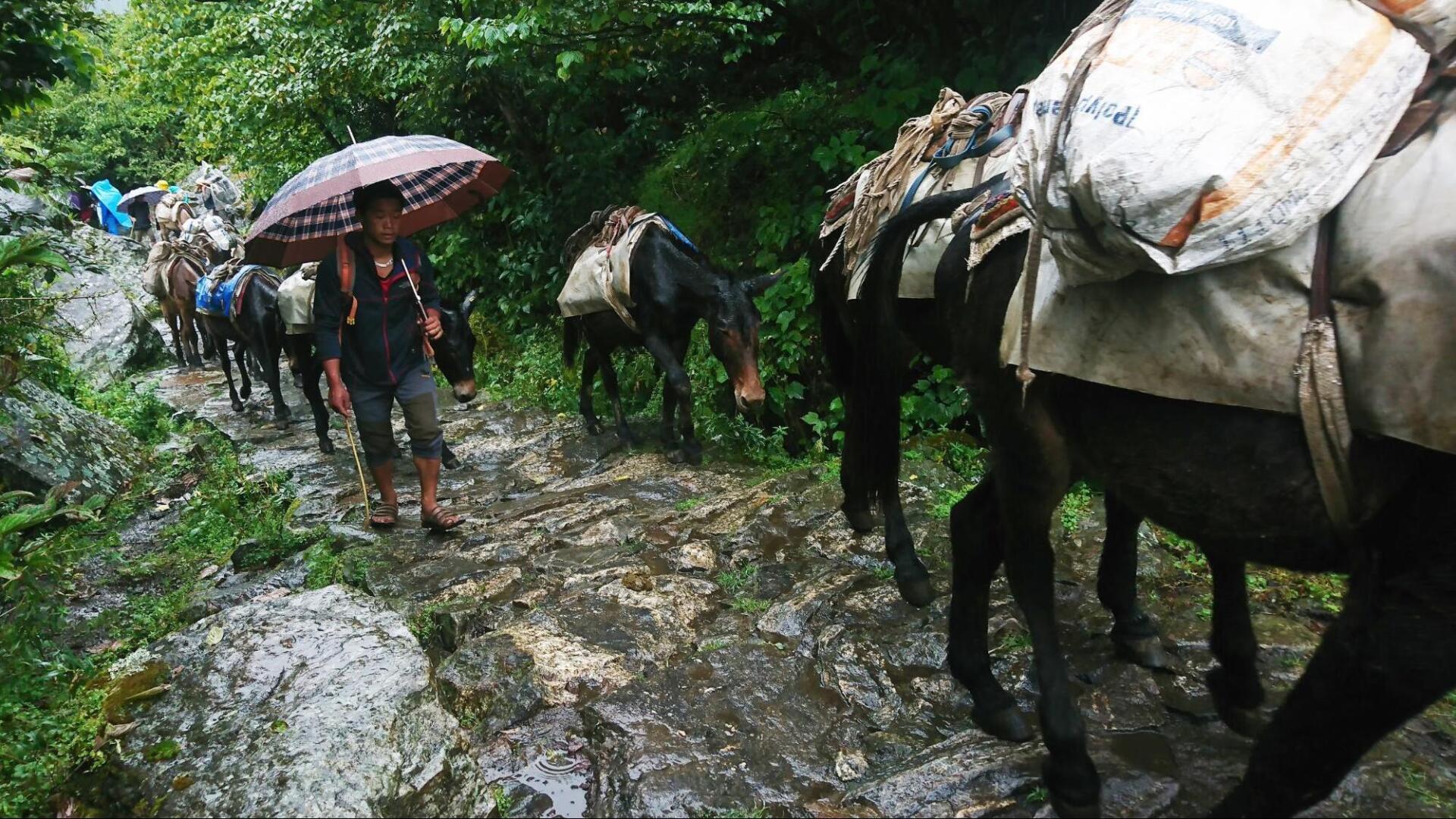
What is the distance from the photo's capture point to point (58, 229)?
6.72 m

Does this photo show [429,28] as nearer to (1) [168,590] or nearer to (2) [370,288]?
(2) [370,288]

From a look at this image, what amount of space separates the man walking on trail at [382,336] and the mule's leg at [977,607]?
3.82 m

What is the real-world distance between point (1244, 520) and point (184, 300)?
1847 cm

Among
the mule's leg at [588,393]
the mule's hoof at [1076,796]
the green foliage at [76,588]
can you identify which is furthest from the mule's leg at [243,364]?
the mule's hoof at [1076,796]

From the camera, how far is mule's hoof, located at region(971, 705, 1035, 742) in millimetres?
2855

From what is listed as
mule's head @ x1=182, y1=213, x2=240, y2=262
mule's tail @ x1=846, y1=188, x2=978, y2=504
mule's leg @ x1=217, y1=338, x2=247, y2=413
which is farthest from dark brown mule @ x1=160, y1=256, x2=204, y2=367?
mule's tail @ x1=846, y1=188, x2=978, y2=504

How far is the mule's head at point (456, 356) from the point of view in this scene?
8422 millimetres

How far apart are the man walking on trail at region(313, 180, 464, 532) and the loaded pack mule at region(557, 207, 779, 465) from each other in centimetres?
219

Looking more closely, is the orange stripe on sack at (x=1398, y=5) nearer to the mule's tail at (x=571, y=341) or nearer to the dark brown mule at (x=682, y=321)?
the dark brown mule at (x=682, y=321)

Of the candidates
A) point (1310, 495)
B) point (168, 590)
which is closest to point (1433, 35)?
point (1310, 495)

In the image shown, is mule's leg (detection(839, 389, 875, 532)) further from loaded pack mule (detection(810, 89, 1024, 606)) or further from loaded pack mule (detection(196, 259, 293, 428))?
loaded pack mule (detection(196, 259, 293, 428))

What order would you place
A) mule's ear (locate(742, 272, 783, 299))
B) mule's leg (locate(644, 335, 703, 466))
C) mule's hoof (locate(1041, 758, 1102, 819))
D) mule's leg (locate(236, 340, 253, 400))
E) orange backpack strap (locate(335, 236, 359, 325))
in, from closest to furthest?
mule's hoof (locate(1041, 758, 1102, 819)) < orange backpack strap (locate(335, 236, 359, 325)) < mule's ear (locate(742, 272, 783, 299)) < mule's leg (locate(644, 335, 703, 466)) < mule's leg (locate(236, 340, 253, 400))

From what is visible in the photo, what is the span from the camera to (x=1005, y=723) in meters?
Result: 2.88

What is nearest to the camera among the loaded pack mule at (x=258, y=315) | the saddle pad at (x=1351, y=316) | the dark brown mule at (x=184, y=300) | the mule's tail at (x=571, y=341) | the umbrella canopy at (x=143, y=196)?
A: the saddle pad at (x=1351, y=316)
